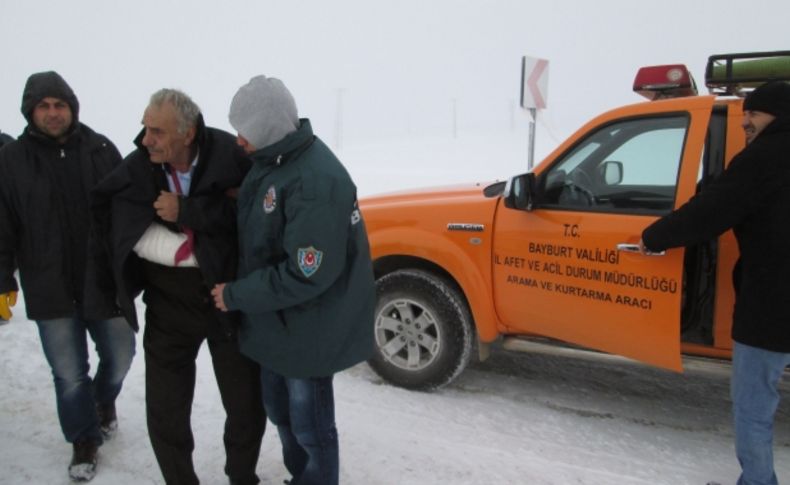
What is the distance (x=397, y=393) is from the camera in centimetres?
400

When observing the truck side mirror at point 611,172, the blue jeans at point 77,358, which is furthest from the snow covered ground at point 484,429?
the truck side mirror at point 611,172

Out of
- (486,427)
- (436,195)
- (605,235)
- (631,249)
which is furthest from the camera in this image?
(436,195)

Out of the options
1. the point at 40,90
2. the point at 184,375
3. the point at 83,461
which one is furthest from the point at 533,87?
the point at 83,461

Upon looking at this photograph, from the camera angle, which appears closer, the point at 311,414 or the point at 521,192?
the point at 311,414

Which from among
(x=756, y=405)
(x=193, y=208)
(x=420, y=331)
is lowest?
(x=420, y=331)

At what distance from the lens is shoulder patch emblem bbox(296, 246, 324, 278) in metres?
2.10

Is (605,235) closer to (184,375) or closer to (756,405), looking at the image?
(756,405)

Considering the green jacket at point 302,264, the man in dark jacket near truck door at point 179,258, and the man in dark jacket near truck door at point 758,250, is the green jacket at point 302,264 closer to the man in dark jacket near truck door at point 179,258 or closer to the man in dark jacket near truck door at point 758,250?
the man in dark jacket near truck door at point 179,258

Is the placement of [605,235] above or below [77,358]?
above

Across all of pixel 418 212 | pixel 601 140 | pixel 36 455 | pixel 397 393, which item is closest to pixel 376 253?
pixel 418 212

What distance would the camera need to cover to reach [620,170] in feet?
12.1

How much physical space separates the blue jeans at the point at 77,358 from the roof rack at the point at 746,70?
340cm

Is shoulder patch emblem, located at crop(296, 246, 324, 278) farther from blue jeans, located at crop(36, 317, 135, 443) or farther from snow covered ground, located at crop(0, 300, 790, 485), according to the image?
blue jeans, located at crop(36, 317, 135, 443)

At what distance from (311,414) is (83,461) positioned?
142 centimetres
